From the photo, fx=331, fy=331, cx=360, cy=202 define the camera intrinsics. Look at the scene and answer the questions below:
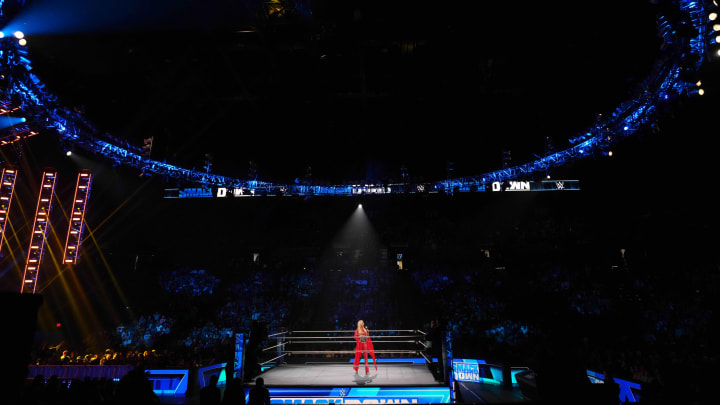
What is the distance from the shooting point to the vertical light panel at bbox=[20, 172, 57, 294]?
1180 cm

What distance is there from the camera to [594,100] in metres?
9.52

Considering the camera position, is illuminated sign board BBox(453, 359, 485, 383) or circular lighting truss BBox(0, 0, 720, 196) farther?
illuminated sign board BBox(453, 359, 485, 383)

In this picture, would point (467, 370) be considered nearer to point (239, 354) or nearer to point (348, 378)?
point (348, 378)

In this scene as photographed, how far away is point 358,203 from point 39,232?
13719 mm

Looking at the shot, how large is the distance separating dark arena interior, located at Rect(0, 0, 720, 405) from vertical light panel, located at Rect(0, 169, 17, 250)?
94 millimetres

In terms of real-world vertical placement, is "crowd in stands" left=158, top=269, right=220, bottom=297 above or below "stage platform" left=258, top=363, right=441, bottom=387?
above

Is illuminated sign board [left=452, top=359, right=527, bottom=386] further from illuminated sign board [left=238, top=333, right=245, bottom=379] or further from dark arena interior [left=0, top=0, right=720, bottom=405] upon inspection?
illuminated sign board [left=238, top=333, right=245, bottom=379]

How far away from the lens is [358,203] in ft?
63.3

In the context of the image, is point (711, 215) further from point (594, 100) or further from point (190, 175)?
point (190, 175)

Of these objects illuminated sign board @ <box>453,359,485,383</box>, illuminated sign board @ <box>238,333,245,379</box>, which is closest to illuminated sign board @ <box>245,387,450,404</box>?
illuminated sign board @ <box>238,333,245,379</box>

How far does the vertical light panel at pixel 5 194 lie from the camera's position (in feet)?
36.8

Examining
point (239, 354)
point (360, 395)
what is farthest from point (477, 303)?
point (239, 354)

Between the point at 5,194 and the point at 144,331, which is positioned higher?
the point at 5,194

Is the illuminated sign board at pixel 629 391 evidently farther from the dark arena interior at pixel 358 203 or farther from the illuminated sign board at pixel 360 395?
the illuminated sign board at pixel 360 395
